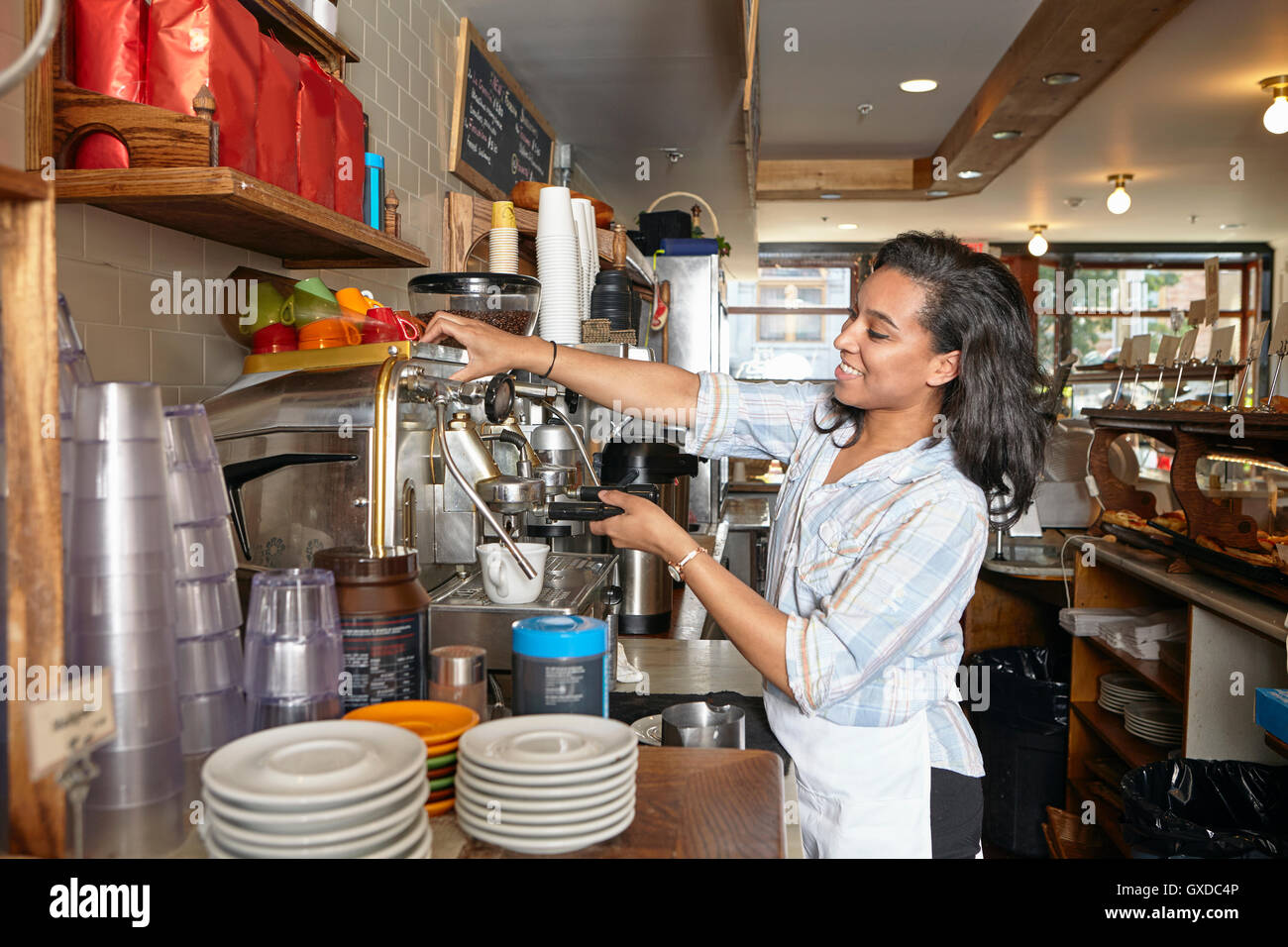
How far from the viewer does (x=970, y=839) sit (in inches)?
67.6

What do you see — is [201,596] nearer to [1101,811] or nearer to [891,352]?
[891,352]

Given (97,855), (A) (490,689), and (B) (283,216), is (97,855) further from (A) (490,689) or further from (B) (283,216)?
(B) (283,216)

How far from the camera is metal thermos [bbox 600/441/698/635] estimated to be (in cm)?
300

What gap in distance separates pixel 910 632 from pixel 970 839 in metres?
0.48

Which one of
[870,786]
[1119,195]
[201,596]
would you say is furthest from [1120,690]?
[1119,195]

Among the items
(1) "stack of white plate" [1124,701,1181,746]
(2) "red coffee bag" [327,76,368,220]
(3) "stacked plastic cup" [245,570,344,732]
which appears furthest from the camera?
(1) "stack of white plate" [1124,701,1181,746]

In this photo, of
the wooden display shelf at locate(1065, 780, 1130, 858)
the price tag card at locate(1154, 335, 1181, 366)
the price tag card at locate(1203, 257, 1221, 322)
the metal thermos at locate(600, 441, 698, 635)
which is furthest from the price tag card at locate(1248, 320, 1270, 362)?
the metal thermos at locate(600, 441, 698, 635)

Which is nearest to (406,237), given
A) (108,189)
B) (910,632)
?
(108,189)

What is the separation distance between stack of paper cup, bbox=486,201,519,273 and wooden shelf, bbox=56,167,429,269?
526mm

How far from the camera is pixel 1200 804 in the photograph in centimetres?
266

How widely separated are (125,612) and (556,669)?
17.4 inches

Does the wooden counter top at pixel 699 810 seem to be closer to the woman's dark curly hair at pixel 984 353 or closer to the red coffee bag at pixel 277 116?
the woman's dark curly hair at pixel 984 353

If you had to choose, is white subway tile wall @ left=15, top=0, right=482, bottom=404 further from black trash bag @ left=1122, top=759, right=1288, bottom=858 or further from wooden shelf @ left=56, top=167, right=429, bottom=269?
black trash bag @ left=1122, top=759, right=1288, bottom=858

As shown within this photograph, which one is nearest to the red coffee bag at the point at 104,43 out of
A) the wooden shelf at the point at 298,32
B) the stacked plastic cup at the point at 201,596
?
the wooden shelf at the point at 298,32
